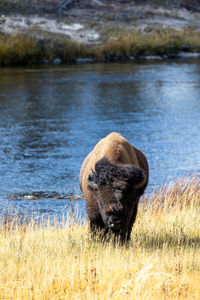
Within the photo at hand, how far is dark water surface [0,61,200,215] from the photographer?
12.5m

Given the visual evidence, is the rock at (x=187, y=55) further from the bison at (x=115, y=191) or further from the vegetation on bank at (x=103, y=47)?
the bison at (x=115, y=191)

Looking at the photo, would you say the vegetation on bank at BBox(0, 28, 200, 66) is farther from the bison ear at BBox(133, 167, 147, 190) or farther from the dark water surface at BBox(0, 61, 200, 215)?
the bison ear at BBox(133, 167, 147, 190)

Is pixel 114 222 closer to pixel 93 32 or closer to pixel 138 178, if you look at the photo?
pixel 138 178

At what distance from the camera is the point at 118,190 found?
18.0 feet

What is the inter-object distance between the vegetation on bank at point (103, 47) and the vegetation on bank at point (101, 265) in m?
30.1

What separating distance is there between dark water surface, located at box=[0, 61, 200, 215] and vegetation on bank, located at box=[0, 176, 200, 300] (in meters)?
3.29

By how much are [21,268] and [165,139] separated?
12.2 m

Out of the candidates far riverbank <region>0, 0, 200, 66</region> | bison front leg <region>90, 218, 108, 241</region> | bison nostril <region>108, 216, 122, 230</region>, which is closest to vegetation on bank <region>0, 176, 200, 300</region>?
bison front leg <region>90, 218, 108, 241</region>

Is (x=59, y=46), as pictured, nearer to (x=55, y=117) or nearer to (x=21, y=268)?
(x=55, y=117)

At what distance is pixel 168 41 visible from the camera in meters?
45.4

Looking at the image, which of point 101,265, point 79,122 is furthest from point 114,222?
point 79,122

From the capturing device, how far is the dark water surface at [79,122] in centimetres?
1248

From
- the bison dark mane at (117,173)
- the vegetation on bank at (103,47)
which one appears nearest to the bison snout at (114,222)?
the bison dark mane at (117,173)

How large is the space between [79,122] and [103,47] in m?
22.3
